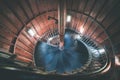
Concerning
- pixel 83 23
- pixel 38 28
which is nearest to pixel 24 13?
pixel 38 28

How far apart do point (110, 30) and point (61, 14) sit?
102 inches

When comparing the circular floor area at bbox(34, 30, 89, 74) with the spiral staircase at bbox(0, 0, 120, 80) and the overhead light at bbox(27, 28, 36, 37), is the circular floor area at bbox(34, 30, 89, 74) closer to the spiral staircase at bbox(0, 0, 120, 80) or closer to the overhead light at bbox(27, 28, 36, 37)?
the spiral staircase at bbox(0, 0, 120, 80)

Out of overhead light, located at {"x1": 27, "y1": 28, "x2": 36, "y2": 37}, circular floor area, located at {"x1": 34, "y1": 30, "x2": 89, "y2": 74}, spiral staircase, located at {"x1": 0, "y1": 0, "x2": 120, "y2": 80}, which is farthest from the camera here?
circular floor area, located at {"x1": 34, "y1": 30, "x2": 89, "y2": 74}

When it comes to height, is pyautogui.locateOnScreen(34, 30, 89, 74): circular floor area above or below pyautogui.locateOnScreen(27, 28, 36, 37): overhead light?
below

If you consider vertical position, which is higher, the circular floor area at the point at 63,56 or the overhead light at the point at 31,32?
the overhead light at the point at 31,32

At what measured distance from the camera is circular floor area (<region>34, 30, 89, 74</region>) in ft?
28.0

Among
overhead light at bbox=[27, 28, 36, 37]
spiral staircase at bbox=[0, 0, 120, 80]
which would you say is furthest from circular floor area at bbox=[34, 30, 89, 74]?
overhead light at bbox=[27, 28, 36, 37]

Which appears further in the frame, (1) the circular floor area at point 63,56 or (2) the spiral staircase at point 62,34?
(1) the circular floor area at point 63,56

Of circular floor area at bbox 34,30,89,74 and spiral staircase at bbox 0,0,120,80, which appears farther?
circular floor area at bbox 34,30,89,74

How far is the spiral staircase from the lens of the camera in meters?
5.94

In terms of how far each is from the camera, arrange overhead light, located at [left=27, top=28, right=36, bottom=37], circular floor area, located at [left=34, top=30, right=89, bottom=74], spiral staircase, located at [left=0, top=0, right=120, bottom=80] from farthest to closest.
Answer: circular floor area, located at [left=34, top=30, right=89, bottom=74]
overhead light, located at [left=27, top=28, right=36, bottom=37]
spiral staircase, located at [left=0, top=0, right=120, bottom=80]

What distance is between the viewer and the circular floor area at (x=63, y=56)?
336 inches

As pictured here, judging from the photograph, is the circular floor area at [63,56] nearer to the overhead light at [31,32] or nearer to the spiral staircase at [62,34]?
the spiral staircase at [62,34]

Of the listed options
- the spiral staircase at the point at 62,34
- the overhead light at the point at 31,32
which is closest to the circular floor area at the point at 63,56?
the spiral staircase at the point at 62,34
